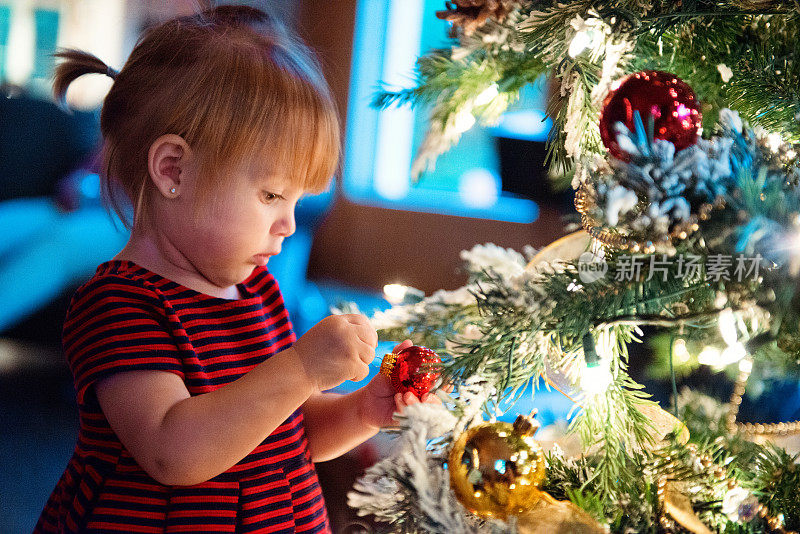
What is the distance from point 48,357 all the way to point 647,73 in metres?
1.17

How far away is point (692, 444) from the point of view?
53cm

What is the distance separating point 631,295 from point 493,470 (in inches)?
5.7

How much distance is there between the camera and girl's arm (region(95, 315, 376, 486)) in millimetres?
529

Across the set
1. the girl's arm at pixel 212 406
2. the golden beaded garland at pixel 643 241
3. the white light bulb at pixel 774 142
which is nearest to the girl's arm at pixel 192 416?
the girl's arm at pixel 212 406

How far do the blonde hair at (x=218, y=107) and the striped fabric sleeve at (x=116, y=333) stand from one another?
10 centimetres

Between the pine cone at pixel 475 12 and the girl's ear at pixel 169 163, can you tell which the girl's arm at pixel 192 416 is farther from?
the pine cone at pixel 475 12

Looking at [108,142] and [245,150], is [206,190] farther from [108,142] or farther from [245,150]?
[108,142]

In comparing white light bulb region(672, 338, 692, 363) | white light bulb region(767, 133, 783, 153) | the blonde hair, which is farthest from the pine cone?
white light bulb region(672, 338, 692, 363)

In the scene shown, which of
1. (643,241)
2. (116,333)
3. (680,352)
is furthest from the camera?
(680,352)

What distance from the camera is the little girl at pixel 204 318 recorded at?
0.55m

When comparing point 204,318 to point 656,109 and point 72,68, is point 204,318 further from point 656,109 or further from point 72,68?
point 656,109

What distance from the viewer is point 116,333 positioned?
0.56 meters

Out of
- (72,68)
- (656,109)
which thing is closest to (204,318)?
(72,68)

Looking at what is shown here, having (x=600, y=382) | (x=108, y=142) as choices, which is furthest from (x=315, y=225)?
(x=600, y=382)
